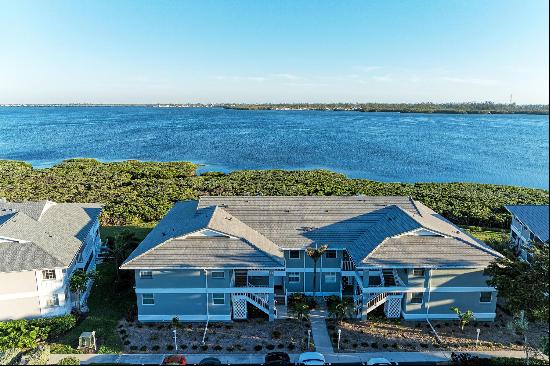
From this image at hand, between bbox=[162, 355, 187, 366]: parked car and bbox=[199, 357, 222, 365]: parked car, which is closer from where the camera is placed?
bbox=[162, 355, 187, 366]: parked car

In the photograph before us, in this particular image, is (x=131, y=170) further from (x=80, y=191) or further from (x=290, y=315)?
(x=290, y=315)

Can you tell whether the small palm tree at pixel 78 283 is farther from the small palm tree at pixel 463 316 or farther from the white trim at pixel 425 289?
the small palm tree at pixel 463 316

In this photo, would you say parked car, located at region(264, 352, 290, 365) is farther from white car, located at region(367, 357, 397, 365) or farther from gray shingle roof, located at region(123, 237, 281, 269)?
gray shingle roof, located at region(123, 237, 281, 269)

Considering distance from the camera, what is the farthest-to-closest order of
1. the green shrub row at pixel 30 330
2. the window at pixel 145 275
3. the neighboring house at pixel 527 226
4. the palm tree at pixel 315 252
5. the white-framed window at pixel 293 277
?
the neighboring house at pixel 527 226 < the white-framed window at pixel 293 277 < the palm tree at pixel 315 252 < the window at pixel 145 275 < the green shrub row at pixel 30 330

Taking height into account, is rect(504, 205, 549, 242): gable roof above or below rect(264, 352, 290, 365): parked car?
above

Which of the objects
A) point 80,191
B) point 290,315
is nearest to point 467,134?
point 80,191

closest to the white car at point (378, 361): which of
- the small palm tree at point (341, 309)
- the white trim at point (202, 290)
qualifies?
the small palm tree at point (341, 309)

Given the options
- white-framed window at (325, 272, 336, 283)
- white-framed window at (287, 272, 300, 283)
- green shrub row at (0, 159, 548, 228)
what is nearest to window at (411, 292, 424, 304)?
white-framed window at (325, 272, 336, 283)
